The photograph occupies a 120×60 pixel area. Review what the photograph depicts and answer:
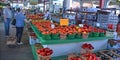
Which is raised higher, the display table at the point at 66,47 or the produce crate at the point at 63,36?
the produce crate at the point at 63,36

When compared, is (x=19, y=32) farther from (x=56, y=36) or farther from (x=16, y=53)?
(x=56, y=36)

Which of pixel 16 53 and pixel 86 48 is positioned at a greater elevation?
pixel 86 48

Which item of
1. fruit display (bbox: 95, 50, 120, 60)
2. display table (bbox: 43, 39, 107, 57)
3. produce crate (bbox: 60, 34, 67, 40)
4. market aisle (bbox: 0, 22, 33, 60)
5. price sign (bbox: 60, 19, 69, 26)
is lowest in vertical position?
market aisle (bbox: 0, 22, 33, 60)

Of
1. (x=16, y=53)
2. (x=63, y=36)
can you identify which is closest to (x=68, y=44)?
(x=63, y=36)

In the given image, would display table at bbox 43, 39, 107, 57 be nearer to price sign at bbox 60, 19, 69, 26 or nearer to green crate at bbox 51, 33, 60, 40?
green crate at bbox 51, 33, 60, 40

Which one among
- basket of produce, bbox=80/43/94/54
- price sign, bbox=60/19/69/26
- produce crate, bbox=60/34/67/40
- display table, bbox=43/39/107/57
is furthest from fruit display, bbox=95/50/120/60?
price sign, bbox=60/19/69/26

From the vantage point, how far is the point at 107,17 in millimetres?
5625

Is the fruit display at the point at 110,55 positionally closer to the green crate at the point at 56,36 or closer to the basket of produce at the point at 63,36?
the basket of produce at the point at 63,36

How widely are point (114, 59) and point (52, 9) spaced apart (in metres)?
11.3

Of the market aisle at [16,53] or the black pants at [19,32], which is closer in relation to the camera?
the market aisle at [16,53]

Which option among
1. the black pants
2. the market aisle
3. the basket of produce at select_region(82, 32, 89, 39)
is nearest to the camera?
the basket of produce at select_region(82, 32, 89, 39)

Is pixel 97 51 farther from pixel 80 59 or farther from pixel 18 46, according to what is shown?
pixel 18 46

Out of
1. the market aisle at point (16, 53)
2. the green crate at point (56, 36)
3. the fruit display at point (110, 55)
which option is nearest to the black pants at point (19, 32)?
the market aisle at point (16, 53)

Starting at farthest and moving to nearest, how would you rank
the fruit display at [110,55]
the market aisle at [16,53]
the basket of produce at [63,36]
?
the market aisle at [16,53] → the basket of produce at [63,36] → the fruit display at [110,55]
